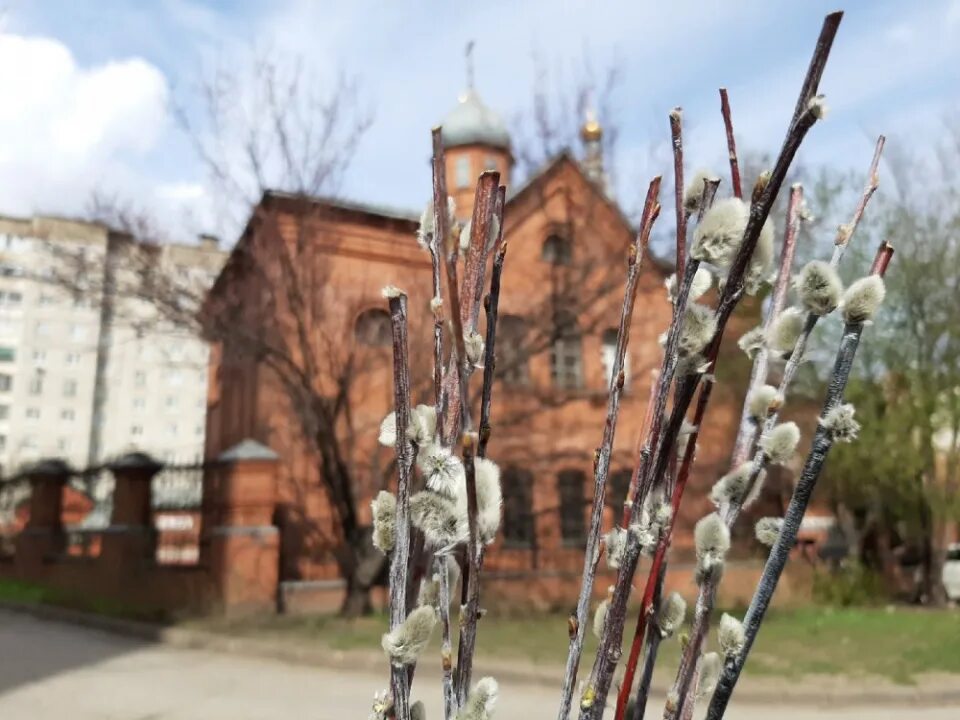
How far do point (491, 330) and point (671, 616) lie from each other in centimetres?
54

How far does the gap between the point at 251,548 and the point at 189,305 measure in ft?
13.3

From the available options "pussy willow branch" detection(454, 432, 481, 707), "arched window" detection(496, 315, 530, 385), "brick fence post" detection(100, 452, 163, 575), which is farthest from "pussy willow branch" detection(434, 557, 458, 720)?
"brick fence post" detection(100, 452, 163, 575)

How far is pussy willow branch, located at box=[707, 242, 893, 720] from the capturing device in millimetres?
1179

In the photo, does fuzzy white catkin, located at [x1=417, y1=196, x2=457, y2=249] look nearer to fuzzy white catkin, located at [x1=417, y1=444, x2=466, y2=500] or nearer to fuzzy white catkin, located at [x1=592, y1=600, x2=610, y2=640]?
fuzzy white catkin, located at [x1=417, y1=444, x2=466, y2=500]

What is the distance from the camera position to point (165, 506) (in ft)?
52.7

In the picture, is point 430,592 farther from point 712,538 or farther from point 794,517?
point 794,517

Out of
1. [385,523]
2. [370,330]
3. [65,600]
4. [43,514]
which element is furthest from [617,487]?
[385,523]

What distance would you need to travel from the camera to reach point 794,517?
3.93 feet

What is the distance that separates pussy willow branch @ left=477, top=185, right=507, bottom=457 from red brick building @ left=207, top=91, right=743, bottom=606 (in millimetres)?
9456

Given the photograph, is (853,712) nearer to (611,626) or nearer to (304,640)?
(304,640)

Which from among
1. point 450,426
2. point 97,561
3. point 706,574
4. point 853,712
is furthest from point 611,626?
point 97,561

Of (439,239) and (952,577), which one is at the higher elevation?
(439,239)

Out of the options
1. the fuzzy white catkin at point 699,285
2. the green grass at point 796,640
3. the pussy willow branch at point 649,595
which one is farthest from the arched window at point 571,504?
the fuzzy white catkin at point 699,285

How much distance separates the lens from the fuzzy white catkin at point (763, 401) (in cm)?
140
